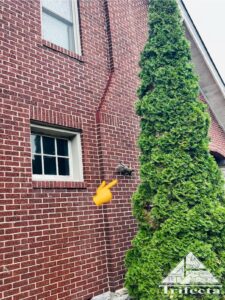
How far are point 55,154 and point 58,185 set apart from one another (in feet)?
2.15

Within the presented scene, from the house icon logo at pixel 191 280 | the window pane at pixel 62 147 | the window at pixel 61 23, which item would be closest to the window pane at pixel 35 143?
the window pane at pixel 62 147

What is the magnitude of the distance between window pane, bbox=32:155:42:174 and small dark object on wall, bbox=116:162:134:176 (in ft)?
5.18

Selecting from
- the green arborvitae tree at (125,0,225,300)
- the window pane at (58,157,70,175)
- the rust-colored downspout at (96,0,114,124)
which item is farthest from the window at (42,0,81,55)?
the window pane at (58,157,70,175)

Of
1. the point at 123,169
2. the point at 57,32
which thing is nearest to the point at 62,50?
the point at 57,32

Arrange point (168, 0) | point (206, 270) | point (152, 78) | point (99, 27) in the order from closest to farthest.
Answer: point (206, 270), point (152, 78), point (168, 0), point (99, 27)

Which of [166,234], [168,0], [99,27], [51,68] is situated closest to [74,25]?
[99,27]

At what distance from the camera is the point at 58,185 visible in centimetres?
484

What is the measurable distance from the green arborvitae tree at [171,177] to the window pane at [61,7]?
175 cm

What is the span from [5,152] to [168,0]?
156 inches

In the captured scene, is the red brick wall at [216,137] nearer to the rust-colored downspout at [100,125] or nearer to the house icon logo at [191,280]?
the rust-colored downspout at [100,125]

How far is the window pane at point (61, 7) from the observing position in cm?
592

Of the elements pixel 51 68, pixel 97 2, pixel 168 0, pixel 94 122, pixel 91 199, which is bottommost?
pixel 91 199

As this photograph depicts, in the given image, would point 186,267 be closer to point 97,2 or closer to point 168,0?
point 168,0

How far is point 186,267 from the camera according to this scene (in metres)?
4.18
